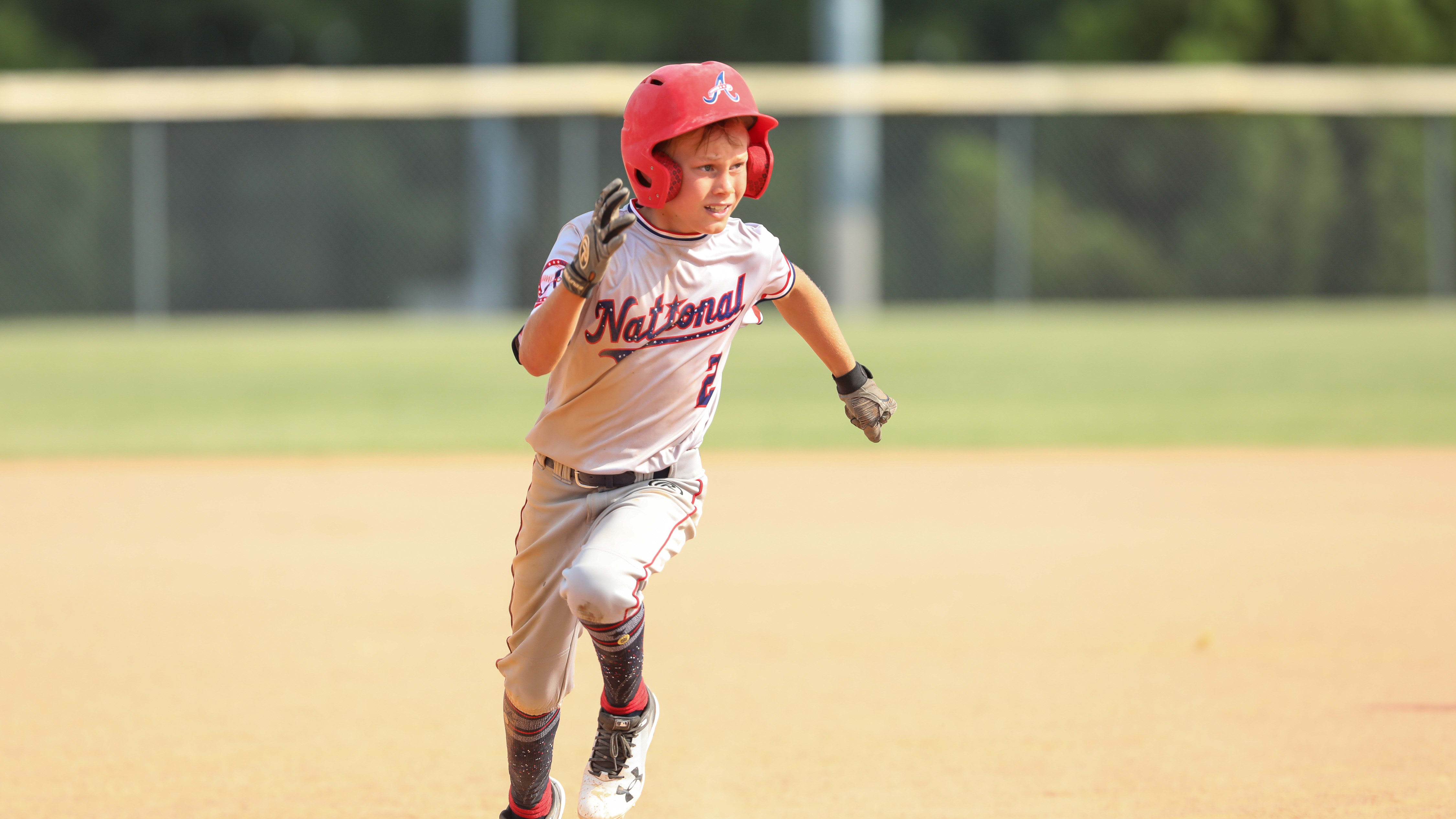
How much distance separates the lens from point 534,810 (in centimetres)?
362

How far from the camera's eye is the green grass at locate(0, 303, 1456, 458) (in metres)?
11.5

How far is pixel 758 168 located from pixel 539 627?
1.13 meters

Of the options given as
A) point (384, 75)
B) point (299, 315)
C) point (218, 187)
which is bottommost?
point (299, 315)

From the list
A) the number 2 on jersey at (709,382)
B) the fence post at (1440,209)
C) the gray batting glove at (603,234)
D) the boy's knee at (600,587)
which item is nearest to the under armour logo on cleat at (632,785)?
the boy's knee at (600,587)

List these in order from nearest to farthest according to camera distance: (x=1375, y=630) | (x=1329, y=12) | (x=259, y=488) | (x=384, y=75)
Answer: (x=1375, y=630) < (x=259, y=488) < (x=384, y=75) < (x=1329, y=12)

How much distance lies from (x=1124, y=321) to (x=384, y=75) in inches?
428

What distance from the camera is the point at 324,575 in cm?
705

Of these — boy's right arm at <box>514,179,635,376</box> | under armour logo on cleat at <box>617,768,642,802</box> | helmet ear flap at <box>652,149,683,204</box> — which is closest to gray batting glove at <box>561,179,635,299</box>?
boy's right arm at <box>514,179,635,376</box>

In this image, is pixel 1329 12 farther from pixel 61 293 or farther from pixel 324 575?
pixel 324 575

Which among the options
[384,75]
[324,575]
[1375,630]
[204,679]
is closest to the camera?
[204,679]

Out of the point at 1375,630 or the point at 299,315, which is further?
the point at 299,315

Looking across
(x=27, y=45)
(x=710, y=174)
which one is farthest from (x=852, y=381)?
(x=27, y=45)

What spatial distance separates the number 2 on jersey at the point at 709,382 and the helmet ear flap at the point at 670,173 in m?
0.40

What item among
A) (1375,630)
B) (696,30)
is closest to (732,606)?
(1375,630)
